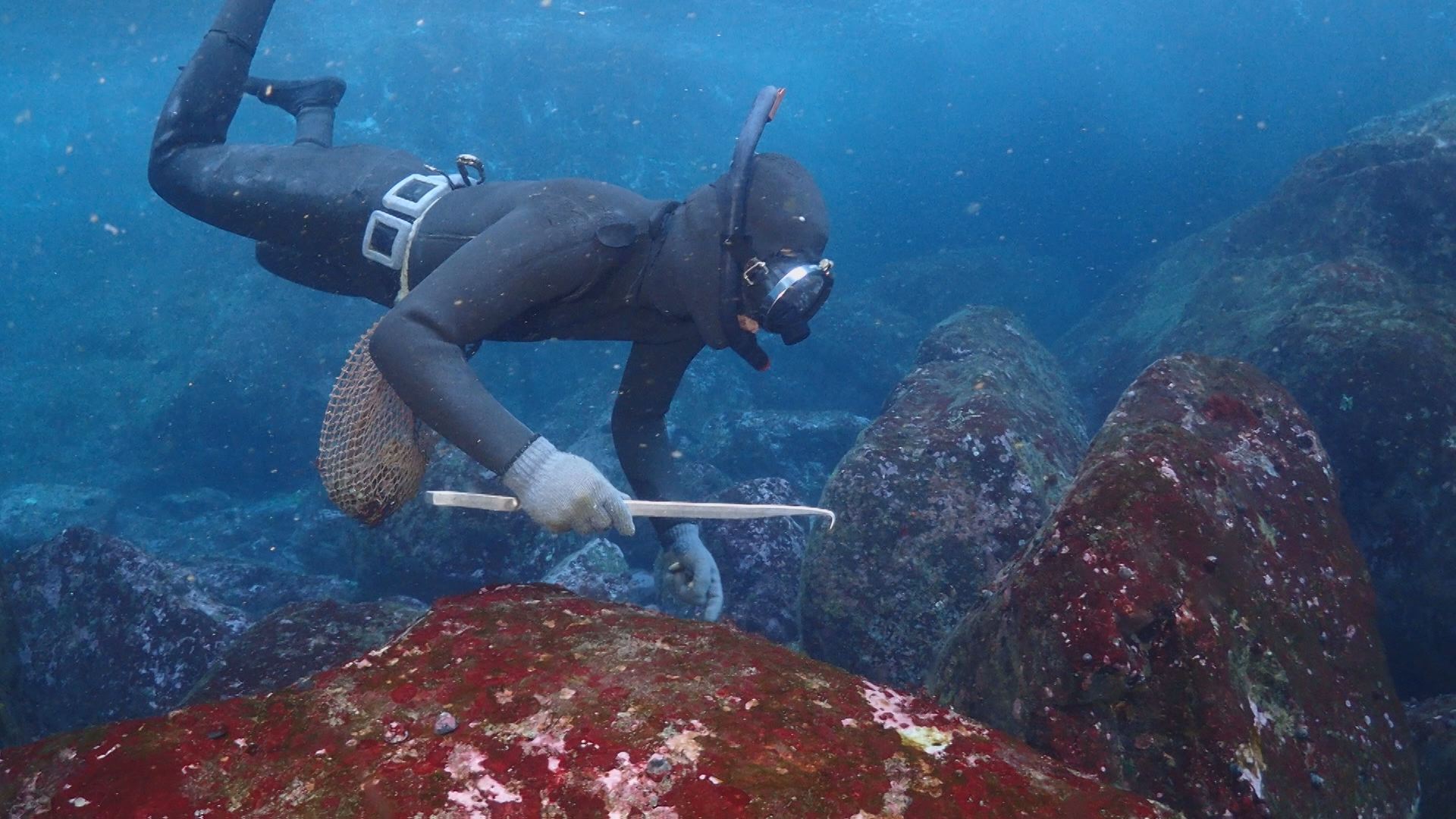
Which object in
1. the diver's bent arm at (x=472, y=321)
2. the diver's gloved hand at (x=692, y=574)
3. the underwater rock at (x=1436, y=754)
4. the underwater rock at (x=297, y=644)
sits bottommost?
the underwater rock at (x=297, y=644)

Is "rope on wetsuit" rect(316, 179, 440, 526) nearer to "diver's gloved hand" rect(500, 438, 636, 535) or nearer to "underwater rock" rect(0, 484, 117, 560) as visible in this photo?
"diver's gloved hand" rect(500, 438, 636, 535)

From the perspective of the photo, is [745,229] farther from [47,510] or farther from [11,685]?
[47,510]

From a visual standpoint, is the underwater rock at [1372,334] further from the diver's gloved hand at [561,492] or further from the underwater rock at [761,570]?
the diver's gloved hand at [561,492]

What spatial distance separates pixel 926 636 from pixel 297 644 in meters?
4.04

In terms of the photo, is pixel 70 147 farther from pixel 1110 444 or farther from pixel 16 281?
pixel 1110 444

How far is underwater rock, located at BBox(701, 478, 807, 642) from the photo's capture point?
22.9 ft

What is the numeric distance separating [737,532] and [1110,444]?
4.79 m

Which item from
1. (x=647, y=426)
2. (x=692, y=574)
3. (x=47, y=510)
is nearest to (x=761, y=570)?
(x=692, y=574)

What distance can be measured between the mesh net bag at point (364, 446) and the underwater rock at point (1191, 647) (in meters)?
2.89

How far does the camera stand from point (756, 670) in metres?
Result: 1.88

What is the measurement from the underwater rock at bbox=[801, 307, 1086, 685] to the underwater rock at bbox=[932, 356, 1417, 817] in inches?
81.0

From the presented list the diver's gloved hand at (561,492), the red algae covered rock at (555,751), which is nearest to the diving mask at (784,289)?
the diver's gloved hand at (561,492)

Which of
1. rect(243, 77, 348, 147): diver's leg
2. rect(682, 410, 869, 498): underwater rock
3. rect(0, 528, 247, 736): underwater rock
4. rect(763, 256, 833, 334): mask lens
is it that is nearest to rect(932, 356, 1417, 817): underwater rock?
rect(763, 256, 833, 334): mask lens

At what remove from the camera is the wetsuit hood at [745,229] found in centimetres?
312
